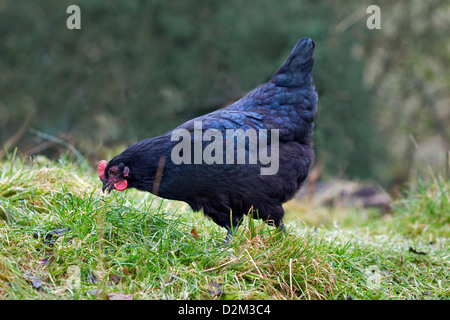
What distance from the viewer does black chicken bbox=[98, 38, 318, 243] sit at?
3387mm

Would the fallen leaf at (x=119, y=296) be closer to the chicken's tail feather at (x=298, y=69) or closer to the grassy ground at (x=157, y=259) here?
the grassy ground at (x=157, y=259)

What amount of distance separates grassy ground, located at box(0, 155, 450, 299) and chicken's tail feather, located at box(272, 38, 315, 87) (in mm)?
1381

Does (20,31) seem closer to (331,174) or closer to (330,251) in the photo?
(331,174)

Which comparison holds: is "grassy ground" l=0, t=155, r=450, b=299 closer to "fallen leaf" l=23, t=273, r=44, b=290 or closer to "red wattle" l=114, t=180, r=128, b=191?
"fallen leaf" l=23, t=273, r=44, b=290

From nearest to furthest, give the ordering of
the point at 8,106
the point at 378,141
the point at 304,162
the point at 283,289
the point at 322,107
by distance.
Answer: the point at 283,289
the point at 304,162
the point at 8,106
the point at 322,107
the point at 378,141

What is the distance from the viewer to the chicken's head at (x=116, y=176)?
3465 mm

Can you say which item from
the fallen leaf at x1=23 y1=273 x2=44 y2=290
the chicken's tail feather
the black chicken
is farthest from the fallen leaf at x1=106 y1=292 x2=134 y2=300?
the chicken's tail feather

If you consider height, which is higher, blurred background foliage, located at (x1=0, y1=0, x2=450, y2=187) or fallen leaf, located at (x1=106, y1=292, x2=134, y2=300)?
blurred background foliage, located at (x1=0, y1=0, x2=450, y2=187)

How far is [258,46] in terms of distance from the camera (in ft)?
33.5

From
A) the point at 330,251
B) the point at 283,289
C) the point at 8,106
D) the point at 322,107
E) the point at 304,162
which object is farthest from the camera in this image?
the point at 322,107

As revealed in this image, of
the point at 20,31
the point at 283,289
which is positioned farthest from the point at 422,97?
the point at 283,289

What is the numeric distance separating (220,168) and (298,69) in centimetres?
139

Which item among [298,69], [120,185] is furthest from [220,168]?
[298,69]

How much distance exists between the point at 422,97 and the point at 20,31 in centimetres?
1269
